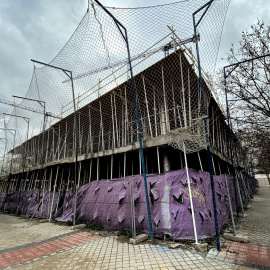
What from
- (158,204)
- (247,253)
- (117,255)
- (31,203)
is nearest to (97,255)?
(117,255)

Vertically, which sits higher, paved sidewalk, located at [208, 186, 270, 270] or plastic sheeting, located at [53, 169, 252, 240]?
plastic sheeting, located at [53, 169, 252, 240]

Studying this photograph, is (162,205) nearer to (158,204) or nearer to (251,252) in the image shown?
(158,204)

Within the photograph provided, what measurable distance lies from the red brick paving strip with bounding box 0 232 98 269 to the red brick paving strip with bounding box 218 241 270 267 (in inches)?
149

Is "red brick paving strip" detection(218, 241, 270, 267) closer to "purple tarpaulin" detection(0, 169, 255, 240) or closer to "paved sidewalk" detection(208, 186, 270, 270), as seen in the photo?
"paved sidewalk" detection(208, 186, 270, 270)

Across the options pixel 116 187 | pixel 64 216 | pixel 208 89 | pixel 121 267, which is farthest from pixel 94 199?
pixel 208 89

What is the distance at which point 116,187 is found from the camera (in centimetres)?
636

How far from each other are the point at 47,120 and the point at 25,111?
315cm

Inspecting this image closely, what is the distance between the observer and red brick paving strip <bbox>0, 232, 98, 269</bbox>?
4.00 m

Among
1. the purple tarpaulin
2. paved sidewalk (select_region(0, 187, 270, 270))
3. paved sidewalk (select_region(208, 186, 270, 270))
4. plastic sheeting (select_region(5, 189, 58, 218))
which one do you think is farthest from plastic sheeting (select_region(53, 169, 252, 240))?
plastic sheeting (select_region(5, 189, 58, 218))

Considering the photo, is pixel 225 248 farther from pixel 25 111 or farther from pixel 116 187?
pixel 25 111

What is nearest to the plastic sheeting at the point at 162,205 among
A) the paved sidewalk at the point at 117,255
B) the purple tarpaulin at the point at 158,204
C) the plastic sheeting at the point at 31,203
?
the purple tarpaulin at the point at 158,204

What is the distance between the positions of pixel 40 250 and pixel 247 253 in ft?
16.9

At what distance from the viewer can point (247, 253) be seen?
394 centimetres

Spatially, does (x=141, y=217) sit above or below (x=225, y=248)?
above
